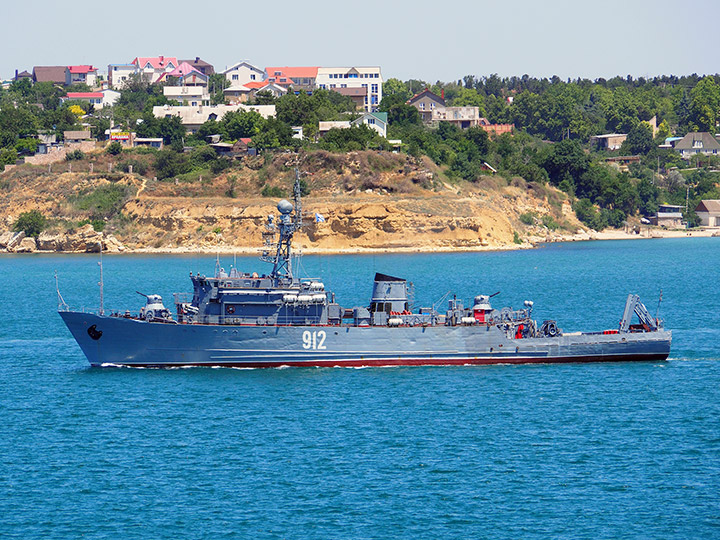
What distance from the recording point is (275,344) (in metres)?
48.2

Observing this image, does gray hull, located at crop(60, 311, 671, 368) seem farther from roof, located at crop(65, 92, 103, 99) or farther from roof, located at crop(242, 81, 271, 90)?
roof, located at crop(65, 92, 103, 99)

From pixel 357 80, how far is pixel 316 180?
5049 cm

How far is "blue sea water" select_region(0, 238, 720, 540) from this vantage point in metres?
30.5

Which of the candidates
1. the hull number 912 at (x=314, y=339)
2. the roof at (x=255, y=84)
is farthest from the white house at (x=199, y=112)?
the hull number 912 at (x=314, y=339)

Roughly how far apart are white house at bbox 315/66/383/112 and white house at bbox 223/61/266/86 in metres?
13.5

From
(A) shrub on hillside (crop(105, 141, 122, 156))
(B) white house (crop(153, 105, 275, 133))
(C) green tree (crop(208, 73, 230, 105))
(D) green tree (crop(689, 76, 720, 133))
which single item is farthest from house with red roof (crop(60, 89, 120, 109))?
(D) green tree (crop(689, 76, 720, 133))

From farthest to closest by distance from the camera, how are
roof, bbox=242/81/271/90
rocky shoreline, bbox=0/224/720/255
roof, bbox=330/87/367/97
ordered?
roof, bbox=242/81/271/90
roof, bbox=330/87/367/97
rocky shoreline, bbox=0/224/720/255

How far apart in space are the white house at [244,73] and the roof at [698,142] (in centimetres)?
7330

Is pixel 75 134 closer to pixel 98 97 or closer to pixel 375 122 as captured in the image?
pixel 98 97

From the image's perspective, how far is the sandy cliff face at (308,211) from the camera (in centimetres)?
11806

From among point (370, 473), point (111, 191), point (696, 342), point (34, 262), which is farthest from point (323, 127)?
point (370, 473)

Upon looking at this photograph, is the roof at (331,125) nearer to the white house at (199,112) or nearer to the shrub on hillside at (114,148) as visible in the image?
the white house at (199,112)

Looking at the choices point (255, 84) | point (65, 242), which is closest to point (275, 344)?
point (65, 242)

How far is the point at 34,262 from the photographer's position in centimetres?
11206
